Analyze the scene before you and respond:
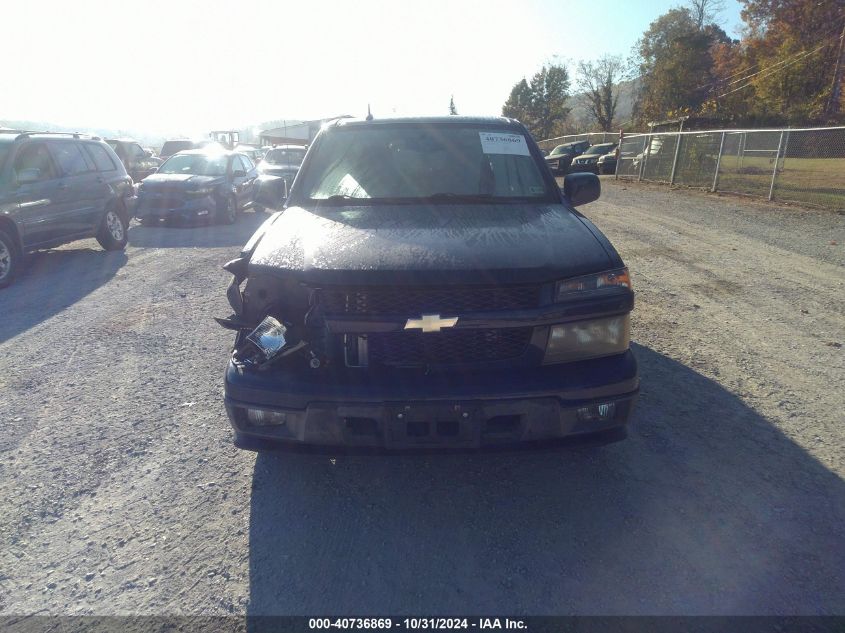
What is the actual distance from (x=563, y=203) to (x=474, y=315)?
153 centimetres

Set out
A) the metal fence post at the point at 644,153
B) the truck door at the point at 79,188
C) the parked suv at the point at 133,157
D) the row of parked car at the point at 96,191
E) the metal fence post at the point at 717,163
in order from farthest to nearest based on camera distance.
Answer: the metal fence post at the point at 644,153 → the parked suv at the point at 133,157 → the metal fence post at the point at 717,163 → the truck door at the point at 79,188 → the row of parked car at the point at 96,191

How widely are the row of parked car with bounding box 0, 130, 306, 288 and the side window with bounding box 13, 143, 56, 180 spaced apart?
0.5 inches

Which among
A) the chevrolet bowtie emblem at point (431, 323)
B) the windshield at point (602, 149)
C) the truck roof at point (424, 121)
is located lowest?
the windshield at point (602, 149)

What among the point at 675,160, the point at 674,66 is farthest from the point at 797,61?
the point at 675,160

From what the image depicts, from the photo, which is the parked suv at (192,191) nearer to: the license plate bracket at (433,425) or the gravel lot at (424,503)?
the gravel lot at (424,503)

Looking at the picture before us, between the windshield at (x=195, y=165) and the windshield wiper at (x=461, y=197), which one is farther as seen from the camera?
the windshield at (x=195, y=165)

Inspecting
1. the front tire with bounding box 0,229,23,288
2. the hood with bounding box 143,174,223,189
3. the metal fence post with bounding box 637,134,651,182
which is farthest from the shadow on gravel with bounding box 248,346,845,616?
the metal fence post with bounding box 637,134,651,182

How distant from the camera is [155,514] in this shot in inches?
104

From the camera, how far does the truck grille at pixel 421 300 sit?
2.43 metres

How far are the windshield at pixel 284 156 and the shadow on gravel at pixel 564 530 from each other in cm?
1594

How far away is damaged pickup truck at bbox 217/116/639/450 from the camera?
2.35m

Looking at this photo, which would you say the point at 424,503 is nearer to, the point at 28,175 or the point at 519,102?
the point at 28,175

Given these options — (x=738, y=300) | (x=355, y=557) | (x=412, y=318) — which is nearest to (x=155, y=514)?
(x=355, y=557)

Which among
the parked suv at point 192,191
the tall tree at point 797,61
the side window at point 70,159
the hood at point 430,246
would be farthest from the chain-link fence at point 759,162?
the tall tree at point 797,61
